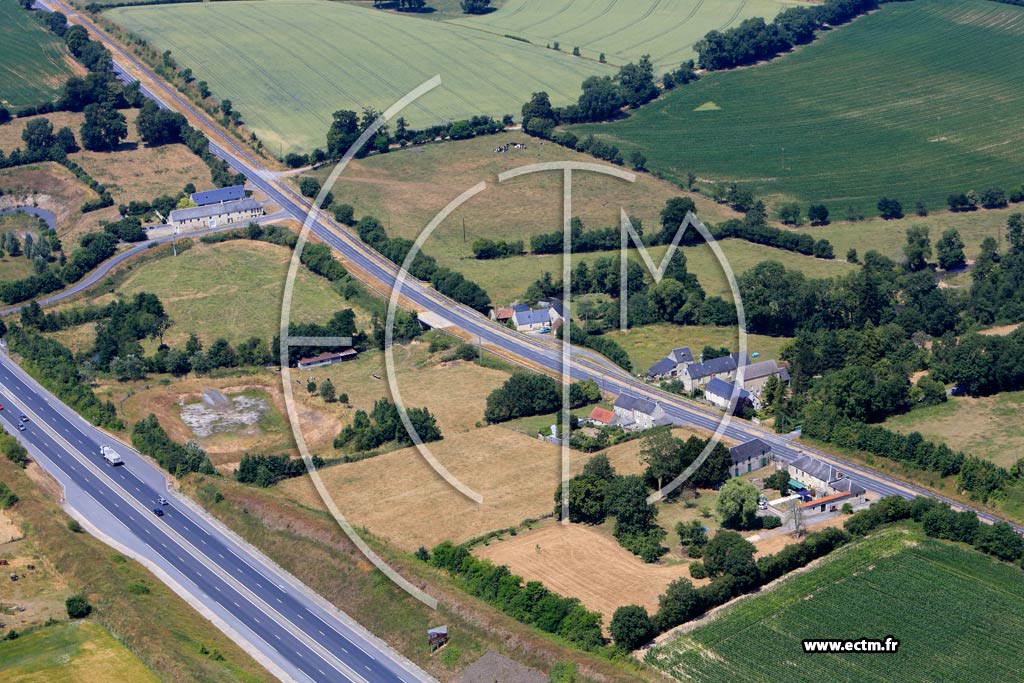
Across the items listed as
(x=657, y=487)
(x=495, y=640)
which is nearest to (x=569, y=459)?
(x=657, y=487)

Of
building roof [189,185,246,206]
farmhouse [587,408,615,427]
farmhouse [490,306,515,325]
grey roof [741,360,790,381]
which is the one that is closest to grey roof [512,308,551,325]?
farmhouse [490,306,515,325]

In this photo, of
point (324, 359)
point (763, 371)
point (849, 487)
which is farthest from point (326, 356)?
point (849, 487)

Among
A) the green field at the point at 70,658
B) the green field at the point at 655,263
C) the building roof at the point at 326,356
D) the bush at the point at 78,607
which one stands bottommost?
the green field at the point at 70,658

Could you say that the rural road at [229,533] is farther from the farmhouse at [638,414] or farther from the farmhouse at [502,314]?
the farmhouse at [638,414]

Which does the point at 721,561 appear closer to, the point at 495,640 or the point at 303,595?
the point at 495,640

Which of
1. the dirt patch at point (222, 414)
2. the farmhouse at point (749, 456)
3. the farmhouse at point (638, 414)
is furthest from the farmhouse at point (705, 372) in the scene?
the dirt patch at point (222, 414)

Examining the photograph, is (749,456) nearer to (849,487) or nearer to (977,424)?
(849,487)
